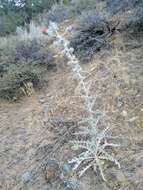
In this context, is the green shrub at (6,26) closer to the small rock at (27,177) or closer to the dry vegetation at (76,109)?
the dry vegetation at (76,109)

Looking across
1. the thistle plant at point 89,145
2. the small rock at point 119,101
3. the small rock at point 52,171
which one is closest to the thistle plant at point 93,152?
the thistle plant at point 89,145

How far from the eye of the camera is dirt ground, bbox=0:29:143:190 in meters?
3.84

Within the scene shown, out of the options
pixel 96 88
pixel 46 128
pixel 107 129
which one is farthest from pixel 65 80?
pixel 107 129

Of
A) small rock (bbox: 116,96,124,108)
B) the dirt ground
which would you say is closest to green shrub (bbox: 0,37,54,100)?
the dirt ground

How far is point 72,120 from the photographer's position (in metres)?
4.63

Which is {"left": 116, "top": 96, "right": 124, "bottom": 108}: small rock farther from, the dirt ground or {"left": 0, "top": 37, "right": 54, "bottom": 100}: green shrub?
{"left": 0, "top": 37, "right": 54, "bottom": 100}: green shrub

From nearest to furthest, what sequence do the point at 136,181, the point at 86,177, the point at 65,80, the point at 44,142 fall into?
the point at 136,181, the point at 86,177, the point at 44,142, the point at 65,80

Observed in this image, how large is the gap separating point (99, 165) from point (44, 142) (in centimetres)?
95

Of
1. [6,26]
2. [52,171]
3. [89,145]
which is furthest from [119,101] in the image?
[6,26]

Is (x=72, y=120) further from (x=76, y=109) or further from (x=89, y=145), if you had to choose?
(x=89, y=145)

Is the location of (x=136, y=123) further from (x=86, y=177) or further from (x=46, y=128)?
(x=46, y=128)

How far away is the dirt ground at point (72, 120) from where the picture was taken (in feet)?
12.6

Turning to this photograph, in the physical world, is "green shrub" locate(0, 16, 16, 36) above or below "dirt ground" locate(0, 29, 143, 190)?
below

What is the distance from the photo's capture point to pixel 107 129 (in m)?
4.22
